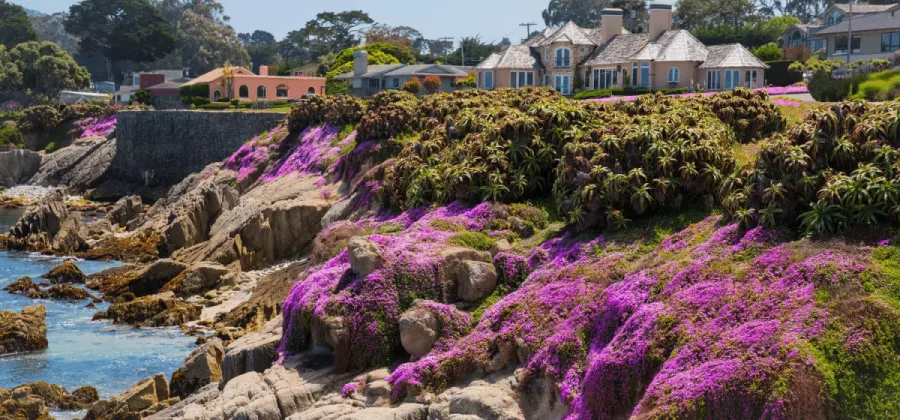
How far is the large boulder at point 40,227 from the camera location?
55812 millimetres

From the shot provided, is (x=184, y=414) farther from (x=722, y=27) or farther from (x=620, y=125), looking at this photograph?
(x=722, y=27)

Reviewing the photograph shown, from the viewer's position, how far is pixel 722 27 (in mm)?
118938

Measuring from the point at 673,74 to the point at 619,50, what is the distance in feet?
19.8

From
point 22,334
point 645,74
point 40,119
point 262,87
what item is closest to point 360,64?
point 262,87

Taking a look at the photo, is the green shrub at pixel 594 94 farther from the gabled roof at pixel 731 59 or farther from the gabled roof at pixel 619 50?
the gabled roof at pixel 731 59

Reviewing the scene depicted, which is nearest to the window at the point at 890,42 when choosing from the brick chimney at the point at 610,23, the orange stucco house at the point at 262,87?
the brick chimney at the point at 610,23

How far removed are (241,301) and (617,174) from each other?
1845 centimetres

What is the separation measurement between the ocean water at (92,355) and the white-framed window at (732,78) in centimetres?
4150

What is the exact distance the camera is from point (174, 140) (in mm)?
83125

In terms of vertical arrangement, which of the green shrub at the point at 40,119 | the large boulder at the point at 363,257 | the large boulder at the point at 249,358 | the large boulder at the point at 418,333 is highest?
the green shrub at the point at 40,119

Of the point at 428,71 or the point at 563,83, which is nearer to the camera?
the point at 563,83

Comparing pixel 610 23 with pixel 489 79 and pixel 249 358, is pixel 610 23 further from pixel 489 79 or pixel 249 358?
pixel 249 358

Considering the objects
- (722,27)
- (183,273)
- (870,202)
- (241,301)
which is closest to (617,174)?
(870,202)

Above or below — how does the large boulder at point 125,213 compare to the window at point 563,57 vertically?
below
